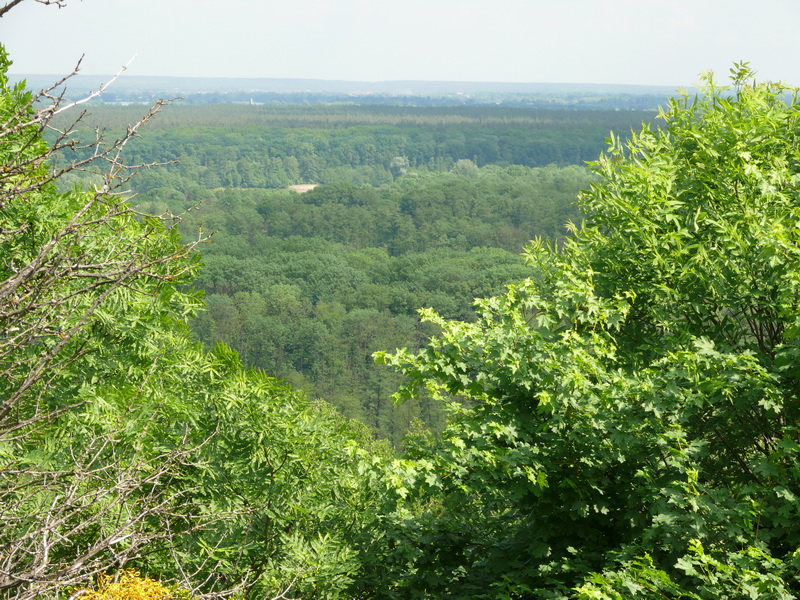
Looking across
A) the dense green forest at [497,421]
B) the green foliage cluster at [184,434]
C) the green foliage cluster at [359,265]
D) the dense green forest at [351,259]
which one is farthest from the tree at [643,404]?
the dense green forest at [351,259]

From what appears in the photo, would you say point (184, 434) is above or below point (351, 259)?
above

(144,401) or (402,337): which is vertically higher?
(144,401)

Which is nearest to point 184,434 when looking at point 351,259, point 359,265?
point 359,265

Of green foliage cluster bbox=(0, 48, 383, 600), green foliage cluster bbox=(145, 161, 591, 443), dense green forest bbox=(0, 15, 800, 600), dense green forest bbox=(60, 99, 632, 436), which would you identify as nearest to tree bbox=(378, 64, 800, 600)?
dense green forest bbox=(0, 15, 800, 600)

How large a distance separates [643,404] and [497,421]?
5.07ft

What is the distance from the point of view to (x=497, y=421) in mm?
8000

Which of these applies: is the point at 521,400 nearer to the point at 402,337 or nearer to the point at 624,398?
the point at 624,398

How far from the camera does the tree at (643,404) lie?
21.9ft

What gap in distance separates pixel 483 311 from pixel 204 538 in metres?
4.78

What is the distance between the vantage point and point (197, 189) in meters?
164

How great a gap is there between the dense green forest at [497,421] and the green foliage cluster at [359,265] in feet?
164

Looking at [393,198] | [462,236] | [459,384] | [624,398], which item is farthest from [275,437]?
[393,198]

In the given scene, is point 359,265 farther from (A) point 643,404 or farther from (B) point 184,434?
(A) point 643,404

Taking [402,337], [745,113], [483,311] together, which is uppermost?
[745,113]
